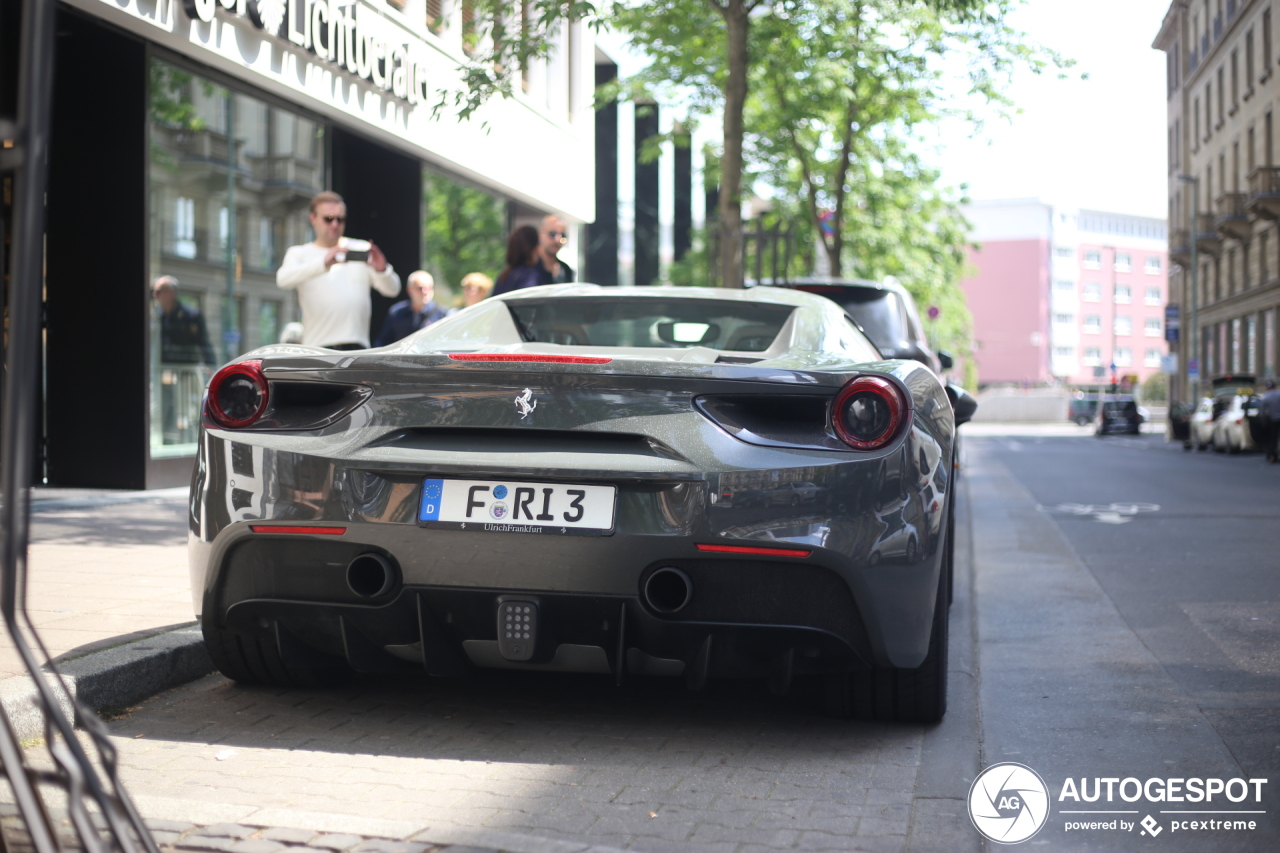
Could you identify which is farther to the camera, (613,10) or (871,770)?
(613,10)

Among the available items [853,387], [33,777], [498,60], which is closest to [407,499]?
[853,387]

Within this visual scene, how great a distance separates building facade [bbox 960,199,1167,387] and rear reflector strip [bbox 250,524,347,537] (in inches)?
4656

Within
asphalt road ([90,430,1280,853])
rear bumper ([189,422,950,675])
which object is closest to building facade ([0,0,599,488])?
rear bumper ([189,422,950,675])

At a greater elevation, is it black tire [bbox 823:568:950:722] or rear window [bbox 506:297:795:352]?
rear window [bbox 506:297:795:352]

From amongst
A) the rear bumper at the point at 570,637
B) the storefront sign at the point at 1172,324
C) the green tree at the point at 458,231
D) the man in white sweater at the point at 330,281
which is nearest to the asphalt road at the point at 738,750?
the rear bumper at the point at 570,637

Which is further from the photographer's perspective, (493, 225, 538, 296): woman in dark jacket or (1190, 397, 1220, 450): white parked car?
(1190, 397, 1220, 450): white parked car

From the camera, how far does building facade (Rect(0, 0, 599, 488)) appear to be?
10.5 meters

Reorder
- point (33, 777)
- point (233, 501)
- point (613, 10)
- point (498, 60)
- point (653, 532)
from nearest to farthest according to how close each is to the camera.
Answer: point (33, 777), point (653, 532), point (233, 501), point (498, 60), point (613, 10)

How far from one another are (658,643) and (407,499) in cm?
73

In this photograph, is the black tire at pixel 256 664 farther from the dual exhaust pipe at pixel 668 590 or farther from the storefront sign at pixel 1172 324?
the storefront sign at pixel 1172 324

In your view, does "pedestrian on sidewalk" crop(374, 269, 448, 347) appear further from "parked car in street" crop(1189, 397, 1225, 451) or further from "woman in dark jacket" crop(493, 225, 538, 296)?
"parked car in street" crop(1189, 397, 1225, 451)

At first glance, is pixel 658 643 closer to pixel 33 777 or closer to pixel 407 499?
pixel 407 499

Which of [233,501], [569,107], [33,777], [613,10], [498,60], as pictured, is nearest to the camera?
[33,777]

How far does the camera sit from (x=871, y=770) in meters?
3.33
